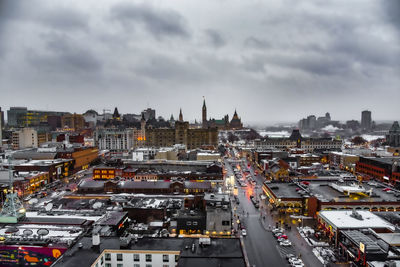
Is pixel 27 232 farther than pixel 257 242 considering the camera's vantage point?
No

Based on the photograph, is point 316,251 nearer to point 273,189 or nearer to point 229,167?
point 273,189

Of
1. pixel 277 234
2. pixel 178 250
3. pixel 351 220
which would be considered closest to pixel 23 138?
pixel 277 234

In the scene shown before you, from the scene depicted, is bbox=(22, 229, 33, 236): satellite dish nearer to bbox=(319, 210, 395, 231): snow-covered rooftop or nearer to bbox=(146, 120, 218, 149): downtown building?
bbox=(319, 210, 395, 231): snow-covered rooftop

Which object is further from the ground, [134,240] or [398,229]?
[134,240]

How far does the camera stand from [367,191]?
2311 inches

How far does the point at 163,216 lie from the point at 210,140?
109 m

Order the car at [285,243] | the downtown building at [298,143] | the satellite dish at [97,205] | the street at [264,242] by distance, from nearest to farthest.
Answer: the street at [264,242], the car at [285,243], the satellite dish at [97,205], the downtown building at [298,143]

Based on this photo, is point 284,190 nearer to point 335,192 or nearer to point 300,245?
point 335,192

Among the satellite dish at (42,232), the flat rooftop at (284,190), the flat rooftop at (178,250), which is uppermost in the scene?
the flat rooftop at (178,250)

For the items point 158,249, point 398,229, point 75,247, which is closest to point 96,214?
point 75,247

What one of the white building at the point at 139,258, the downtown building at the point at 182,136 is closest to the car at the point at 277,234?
the white building at the point at 139,258

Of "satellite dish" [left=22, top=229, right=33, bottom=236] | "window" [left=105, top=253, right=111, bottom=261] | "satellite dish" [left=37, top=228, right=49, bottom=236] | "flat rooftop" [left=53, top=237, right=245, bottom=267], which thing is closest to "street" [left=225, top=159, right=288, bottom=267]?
"flat rooftop" [left=53, top=237, right=245, bottom=267]

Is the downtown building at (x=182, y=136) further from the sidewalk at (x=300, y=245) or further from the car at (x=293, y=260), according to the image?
the car at (x=293, y=260)

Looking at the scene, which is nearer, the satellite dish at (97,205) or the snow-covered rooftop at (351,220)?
the snow-covered rooftop at (351,220)
